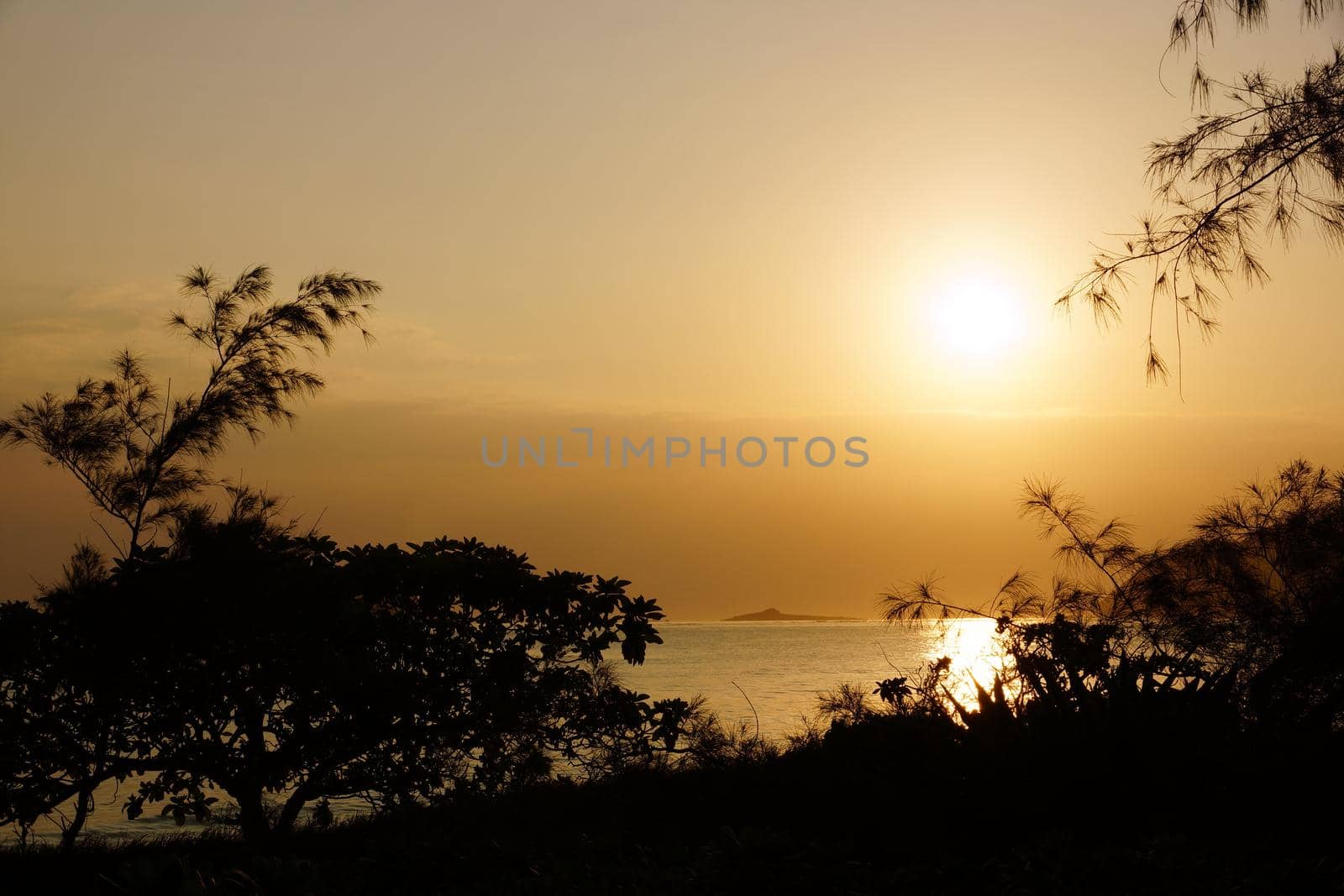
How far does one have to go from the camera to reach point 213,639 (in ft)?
26.3

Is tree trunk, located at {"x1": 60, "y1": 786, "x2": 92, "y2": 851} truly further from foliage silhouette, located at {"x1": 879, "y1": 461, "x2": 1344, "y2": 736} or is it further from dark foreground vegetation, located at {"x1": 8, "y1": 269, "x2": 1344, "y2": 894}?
foliage silhouette, located at {"x1": 879, "y1": 461, "x2": 1344, "y2": 736}

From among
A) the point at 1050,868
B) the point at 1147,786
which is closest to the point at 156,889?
the point at 1050,868

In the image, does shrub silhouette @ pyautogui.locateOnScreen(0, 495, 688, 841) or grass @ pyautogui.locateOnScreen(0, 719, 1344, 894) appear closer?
grass @ pyautogui.locateOnScreen(0, 719, 1344, 894)

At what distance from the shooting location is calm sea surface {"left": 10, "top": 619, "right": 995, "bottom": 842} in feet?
36.1

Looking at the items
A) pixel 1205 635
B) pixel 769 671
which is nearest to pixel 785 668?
pixel 769 671

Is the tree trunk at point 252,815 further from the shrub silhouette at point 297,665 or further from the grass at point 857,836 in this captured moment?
the grass at point 857,836

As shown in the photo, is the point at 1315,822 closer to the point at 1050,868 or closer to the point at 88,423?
the point at 1050,868

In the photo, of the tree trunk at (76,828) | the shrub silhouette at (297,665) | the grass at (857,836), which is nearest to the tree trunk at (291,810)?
the shrub silhouette at (297,665)

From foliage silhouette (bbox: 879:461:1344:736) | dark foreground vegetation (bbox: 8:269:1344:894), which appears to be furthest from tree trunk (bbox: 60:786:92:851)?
foliage silhouette (bbox: 879:461:1344:736)

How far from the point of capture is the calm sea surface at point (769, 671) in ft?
36.1

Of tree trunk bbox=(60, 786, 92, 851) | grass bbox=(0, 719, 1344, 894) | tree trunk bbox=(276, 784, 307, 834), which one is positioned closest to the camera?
grass bbox=(0, 719, 1344, 894)

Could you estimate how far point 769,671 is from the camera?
71062 millimetres

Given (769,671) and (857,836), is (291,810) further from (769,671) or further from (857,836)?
(769,671)

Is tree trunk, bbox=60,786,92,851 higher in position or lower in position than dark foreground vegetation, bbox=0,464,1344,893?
→ lower
